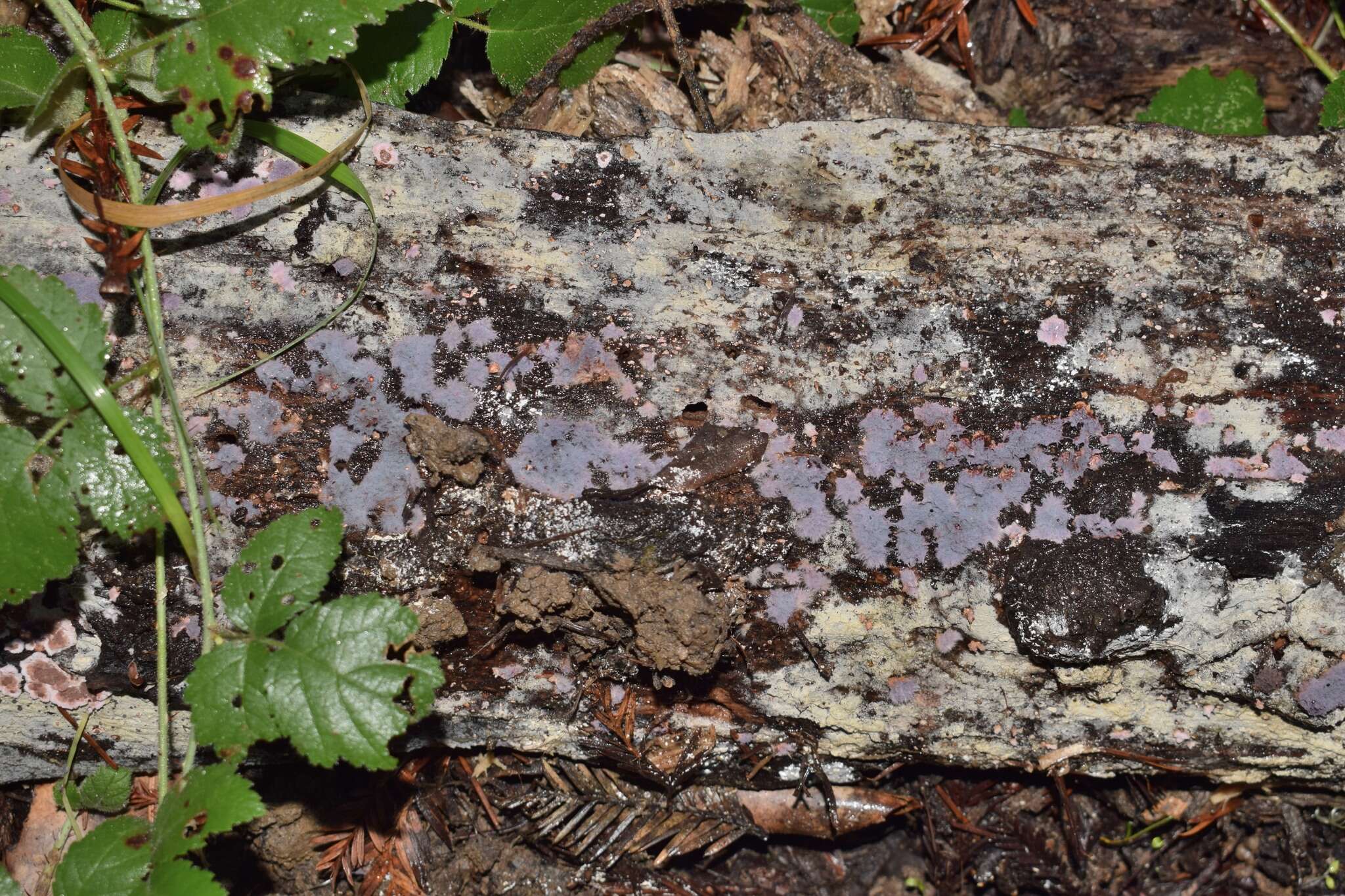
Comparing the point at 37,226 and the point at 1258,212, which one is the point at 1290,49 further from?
the point at 37,226

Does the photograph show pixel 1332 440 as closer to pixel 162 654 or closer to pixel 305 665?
pixel 305 665

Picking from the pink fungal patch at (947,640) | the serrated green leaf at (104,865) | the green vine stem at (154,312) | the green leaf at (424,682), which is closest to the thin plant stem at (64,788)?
the serrated green leaf at (104,865)

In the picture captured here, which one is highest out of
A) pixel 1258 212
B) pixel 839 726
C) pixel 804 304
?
pixel 1258 212

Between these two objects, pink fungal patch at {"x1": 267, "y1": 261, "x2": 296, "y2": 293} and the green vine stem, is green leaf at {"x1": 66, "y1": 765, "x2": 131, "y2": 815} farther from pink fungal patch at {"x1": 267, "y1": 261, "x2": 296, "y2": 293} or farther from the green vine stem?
pink fungal patch at {"x1": 267, "y1": 261, "x2": 296, "y2": 293}

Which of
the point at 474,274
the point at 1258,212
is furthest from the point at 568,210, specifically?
the point at 1258,212

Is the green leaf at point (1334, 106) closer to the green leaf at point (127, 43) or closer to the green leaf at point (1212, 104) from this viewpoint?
the green leaf at point (1212, 104)
